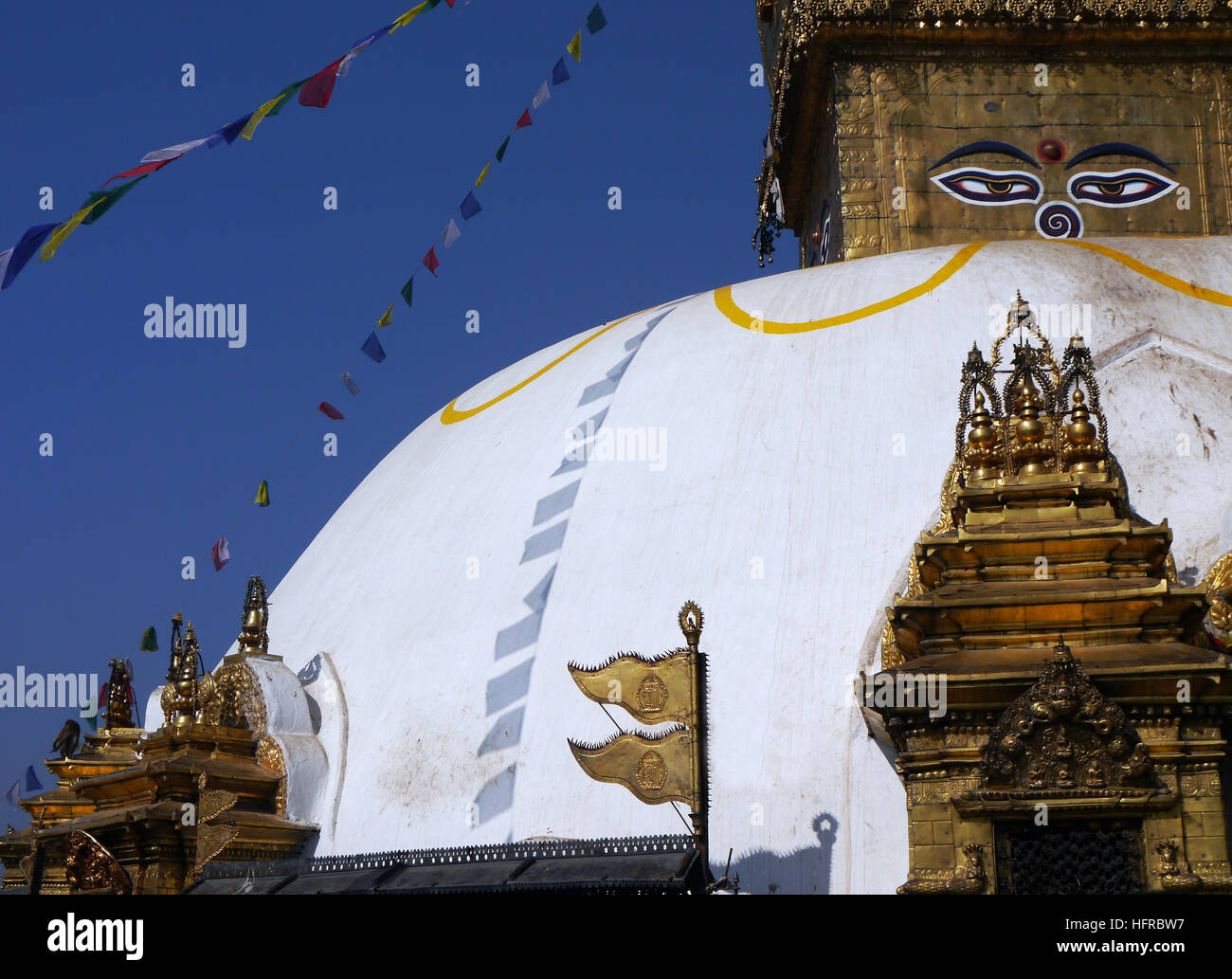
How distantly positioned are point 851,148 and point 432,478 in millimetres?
6368

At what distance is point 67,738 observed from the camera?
15.4 meters

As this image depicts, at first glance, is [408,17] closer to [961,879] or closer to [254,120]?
[254,120]

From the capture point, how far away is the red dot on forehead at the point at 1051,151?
15.5 m

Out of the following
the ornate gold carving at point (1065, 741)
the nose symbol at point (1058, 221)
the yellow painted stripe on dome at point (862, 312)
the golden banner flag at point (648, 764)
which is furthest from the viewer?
the nose symbol at point (1058, 221)

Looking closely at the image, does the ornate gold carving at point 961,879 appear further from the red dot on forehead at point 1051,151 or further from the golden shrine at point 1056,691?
the red dot on forehead at point 1051,151

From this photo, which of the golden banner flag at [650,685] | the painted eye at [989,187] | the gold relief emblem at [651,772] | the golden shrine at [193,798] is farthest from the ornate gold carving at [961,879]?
the painted eye at [989,187]

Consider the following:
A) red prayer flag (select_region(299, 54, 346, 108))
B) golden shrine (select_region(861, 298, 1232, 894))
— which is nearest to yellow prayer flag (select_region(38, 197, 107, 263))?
red prayer flag (select_region(299, 54, 346, 108))

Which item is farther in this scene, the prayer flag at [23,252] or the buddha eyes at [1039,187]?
the buddha eyes at [1039,187]

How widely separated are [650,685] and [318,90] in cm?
604

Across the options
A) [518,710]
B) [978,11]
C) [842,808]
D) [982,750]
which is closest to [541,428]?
[518,710]

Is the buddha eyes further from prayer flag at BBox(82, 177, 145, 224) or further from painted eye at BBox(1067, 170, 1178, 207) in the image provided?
prayer flag at BBox(82, 177, 145, 224)

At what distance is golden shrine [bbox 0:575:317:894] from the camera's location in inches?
416

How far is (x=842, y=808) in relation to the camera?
8.95 m

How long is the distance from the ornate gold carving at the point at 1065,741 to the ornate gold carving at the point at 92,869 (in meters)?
6.29
